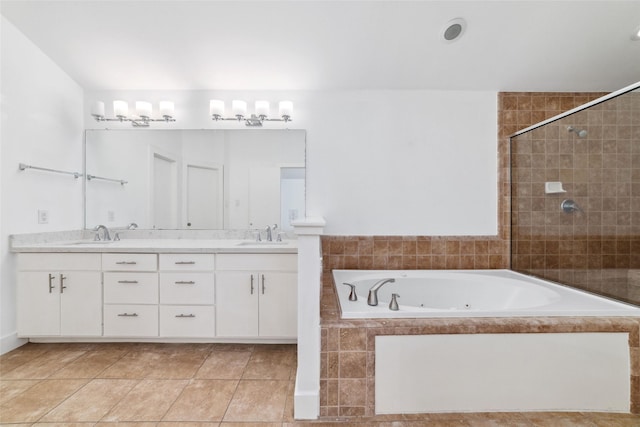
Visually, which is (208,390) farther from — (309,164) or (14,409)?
(309,164)

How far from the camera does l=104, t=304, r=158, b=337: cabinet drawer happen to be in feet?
7.41

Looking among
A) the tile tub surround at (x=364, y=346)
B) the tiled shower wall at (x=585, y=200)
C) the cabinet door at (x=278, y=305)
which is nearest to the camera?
the tile tub surround at (x=364, y=346)

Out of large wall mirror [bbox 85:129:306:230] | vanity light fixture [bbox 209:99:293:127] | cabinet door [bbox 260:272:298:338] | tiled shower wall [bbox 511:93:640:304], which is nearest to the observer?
tiled shower wall [bbox 511:93:640:304]

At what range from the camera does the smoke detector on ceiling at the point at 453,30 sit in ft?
6.84

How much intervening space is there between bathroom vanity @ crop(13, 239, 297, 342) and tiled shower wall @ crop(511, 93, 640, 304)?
6.25 ft

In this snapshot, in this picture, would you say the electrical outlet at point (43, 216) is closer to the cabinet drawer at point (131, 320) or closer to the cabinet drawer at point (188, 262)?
the cabinet drawer at point (131, 320)

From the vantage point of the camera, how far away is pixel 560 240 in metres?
2.31

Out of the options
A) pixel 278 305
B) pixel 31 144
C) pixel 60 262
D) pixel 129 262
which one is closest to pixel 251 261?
pixel 278 305

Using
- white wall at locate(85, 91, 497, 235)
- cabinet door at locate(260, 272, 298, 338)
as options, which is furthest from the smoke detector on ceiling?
cabinet door at locate(260, 272, 298, 338)

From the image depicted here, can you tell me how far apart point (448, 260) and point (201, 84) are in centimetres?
258

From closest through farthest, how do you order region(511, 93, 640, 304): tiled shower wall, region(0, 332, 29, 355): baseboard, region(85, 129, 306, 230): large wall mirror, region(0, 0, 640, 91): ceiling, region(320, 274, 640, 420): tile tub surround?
1. region(320, 274, 640, 420): tile tub surround
2. region(511, 93, 640, 304): tiled shower wall
3. region(0, 0, 640, 91): ceiling
4. region(0, 332, 29, 355): baseboard
5. region(85, 129, 306, 230): large wall mirror

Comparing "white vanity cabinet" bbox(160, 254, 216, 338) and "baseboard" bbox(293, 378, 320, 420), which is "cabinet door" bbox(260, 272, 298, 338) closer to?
"white vanity cabinet" bbox(160, 254, 216, 338)

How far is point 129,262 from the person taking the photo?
7.42 feet

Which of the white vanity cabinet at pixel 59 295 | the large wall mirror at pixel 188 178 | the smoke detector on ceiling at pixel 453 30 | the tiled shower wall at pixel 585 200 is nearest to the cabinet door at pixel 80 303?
the white vanity cabinet at pixel 59 295
